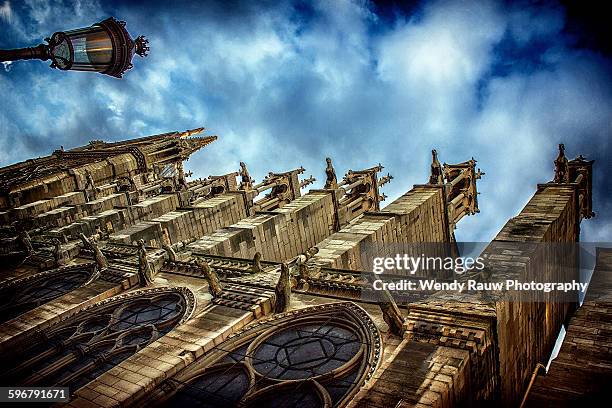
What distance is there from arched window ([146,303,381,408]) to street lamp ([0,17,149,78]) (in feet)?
64.7

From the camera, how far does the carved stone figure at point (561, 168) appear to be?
1867 cm

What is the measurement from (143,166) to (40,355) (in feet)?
118

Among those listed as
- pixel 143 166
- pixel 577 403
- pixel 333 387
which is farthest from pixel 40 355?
pixel 143 166

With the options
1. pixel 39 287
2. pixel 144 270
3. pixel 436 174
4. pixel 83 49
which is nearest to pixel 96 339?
pixel 144 270

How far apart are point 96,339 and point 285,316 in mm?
5739

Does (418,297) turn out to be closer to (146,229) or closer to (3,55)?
(146,229)

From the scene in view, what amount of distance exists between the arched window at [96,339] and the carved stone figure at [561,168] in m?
16.9

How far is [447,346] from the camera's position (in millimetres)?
7539

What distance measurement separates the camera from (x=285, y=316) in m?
10.2

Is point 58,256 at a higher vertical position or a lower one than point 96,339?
higher

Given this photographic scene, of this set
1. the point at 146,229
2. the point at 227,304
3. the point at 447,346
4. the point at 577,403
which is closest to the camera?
the point at 577,403

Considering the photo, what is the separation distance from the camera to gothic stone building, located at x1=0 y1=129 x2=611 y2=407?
25.3ft

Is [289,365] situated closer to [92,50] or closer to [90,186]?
[92,50]

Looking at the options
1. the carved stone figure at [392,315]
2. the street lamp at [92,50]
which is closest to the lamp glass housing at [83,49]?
the street lamp at [92,50]
